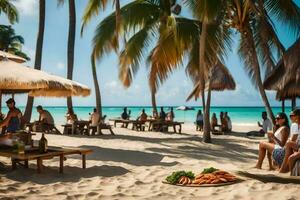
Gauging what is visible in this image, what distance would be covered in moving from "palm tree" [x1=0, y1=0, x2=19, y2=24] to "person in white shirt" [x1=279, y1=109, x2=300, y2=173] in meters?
19.2

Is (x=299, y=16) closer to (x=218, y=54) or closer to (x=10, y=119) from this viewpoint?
(x=218, y=54)

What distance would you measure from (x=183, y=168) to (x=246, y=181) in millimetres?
1916

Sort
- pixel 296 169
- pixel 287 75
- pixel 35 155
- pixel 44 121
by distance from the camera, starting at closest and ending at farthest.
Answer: pixel 296 169
pixel 35 155
pixel 287 75
pixel 44 121

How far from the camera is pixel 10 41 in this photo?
38.3 meters

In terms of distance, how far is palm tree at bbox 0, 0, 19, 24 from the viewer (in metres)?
23.2

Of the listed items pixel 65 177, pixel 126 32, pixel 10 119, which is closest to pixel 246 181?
pixel 65 177

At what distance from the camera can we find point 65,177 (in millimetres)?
7207

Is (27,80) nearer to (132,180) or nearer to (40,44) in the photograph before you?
(132,180)

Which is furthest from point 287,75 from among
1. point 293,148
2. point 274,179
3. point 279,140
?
point 274,179

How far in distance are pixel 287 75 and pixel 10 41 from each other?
30156mm

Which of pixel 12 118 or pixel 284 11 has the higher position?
pixel 284 11

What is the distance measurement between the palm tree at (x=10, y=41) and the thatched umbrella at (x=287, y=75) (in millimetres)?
26199

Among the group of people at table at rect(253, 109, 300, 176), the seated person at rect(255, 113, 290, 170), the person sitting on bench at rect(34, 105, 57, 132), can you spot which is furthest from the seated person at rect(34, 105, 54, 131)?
the seated person at rect(255, 113, 290, 170)

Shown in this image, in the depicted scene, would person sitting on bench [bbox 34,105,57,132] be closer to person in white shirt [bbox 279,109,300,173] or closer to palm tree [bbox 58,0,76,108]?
palm tree [bbox 58,0,76,108]
